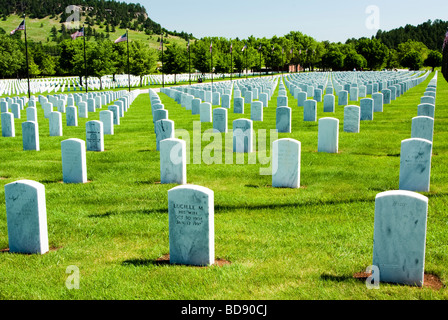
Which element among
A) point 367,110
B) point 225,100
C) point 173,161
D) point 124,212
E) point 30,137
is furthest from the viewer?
point 225,100

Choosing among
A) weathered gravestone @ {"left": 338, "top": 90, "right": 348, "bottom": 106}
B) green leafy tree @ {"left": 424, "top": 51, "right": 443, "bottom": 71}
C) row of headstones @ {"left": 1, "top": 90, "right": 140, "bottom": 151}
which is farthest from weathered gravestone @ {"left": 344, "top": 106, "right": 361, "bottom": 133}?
green leafy tree @ {"left": 424, "top": 51, "right": 443, "bottom": 71}

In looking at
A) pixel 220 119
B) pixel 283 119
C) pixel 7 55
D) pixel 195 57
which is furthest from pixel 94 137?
pixel 195 57

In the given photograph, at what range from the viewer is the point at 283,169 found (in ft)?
31.2

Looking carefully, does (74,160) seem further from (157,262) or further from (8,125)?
(8,125)

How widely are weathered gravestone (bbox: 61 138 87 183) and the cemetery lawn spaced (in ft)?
0.99

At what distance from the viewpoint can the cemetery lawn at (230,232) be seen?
5242 millimetres

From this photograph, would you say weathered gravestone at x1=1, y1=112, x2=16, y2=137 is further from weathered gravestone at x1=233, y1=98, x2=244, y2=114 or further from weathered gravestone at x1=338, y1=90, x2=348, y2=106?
weathered gravestone at x1=338, y1=90, x2=348, y2=106

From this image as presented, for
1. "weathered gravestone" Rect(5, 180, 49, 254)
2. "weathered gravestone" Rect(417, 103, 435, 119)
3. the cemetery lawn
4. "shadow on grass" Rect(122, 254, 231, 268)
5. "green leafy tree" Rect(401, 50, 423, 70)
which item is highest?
"green leafy tree" Rect(401, 50, 423, 70)

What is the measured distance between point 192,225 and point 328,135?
7933 mm

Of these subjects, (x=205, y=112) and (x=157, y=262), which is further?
(x=205, y=112)

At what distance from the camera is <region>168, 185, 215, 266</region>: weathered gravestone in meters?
5.71

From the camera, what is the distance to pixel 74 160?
1029 centimetres
